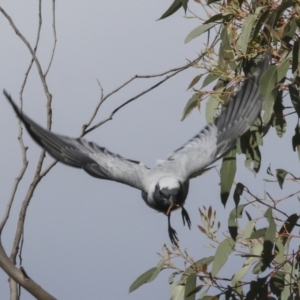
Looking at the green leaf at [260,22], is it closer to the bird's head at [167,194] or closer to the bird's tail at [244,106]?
the bird's tail at [244,106]

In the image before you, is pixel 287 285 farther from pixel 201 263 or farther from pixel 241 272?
pixel 201 263

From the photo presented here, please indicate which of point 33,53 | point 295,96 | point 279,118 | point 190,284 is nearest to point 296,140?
point 279,118

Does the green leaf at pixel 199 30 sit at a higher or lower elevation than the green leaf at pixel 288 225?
higher

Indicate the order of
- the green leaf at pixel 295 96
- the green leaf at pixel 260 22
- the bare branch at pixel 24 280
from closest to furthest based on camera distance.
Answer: the bare branch at pixel 24 280
the green leaf at pixel 260 22
the green leaf at pixel 295 96

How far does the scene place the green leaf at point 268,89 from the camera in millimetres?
3250

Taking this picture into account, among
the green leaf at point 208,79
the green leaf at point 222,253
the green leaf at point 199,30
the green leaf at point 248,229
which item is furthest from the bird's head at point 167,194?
the green leaf at point 199,30

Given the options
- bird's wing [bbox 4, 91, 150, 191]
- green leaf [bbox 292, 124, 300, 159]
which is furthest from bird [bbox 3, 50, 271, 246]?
green leaf [bbox 292, 124, 300, 159]

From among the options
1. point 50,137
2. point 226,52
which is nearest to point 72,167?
point 50,137

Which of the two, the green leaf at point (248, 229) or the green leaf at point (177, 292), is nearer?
the green leaf at point (248, 229)

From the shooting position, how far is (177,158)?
3402 mm

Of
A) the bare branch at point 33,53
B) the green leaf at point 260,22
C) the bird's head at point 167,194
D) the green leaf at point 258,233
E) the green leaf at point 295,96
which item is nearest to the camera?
the bare branch at point 33,53

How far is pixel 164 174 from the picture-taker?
10.9 feet

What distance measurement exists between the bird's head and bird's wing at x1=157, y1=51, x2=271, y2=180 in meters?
0.08

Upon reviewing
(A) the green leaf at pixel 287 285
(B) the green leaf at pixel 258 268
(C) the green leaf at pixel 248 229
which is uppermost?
(C) the green leaf at pixel 248 229
